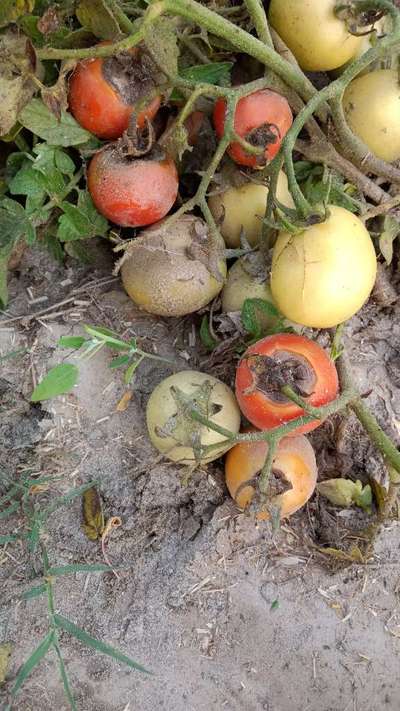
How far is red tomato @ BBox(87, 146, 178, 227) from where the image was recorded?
1.64 m

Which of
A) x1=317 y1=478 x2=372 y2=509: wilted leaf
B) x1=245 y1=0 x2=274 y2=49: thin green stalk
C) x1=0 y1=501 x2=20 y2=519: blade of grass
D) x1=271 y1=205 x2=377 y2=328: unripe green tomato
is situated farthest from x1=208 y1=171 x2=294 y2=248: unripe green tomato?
x1=0 y1=501 x2=20 y2=519: blade of grass

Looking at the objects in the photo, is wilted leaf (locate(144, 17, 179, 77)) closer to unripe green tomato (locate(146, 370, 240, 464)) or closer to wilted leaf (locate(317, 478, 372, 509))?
unripe green tomato (locate(146, 370, 240, 464))

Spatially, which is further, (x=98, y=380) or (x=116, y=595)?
(x=98, y=380)

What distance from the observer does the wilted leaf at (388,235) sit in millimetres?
1838

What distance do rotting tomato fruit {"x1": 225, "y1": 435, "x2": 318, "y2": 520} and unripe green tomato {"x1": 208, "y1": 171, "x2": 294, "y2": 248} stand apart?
21.2 inches

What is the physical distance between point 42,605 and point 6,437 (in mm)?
402

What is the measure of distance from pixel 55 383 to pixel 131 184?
0.49 metres

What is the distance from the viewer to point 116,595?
163 centimetres

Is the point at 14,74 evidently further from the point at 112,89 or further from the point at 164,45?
the point at 164,45

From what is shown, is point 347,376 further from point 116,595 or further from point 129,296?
point 116,595

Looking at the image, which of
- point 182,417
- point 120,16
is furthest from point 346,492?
point 120,16

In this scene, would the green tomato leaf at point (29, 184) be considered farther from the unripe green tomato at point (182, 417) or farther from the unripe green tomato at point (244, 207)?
the unripe green tomato at point (182, 417)

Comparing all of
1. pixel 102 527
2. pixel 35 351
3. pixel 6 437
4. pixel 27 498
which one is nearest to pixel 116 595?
pixel 102 527

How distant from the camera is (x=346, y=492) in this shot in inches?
69.9
